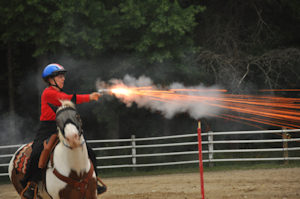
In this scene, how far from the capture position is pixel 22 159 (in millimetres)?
7082

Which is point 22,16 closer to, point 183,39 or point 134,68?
point 134,68

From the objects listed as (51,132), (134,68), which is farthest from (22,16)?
(51,132)

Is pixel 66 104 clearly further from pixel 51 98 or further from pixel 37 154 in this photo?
pixel 37 154

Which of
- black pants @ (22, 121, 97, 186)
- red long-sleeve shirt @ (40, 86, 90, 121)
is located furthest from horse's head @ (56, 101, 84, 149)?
black pants @ (22, 121, 97, 186)

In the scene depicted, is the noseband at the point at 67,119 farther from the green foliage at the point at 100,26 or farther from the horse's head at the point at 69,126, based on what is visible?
the green foliage at the point at 100,26

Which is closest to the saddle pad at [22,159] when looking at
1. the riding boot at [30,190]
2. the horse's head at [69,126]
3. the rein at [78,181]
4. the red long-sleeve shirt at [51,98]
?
the riding boot at [30,190]

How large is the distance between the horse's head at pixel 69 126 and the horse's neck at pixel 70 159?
5.6 inches

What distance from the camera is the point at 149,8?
1708 centimetres

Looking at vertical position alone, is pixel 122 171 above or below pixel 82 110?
below

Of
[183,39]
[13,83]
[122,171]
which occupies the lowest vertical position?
[122,171]

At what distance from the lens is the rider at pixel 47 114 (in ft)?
20.8

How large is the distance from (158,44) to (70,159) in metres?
11.7

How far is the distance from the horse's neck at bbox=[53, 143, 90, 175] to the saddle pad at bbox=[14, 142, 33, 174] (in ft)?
3.78

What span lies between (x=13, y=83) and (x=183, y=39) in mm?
11128
